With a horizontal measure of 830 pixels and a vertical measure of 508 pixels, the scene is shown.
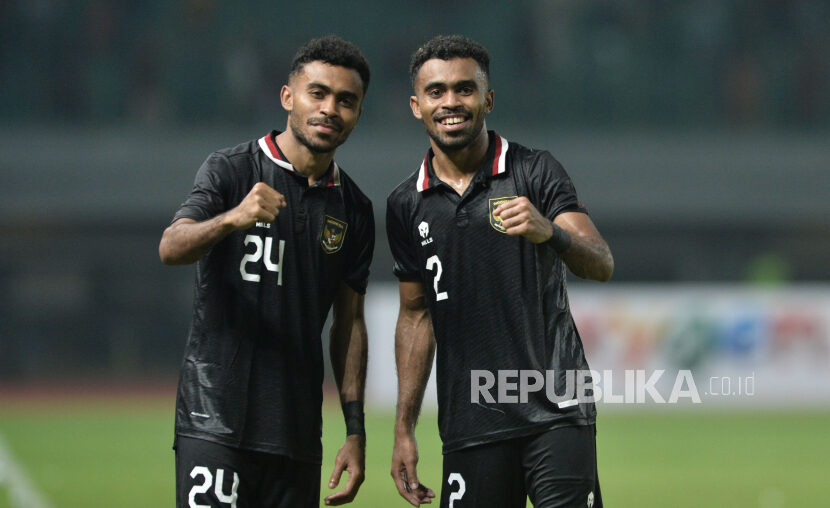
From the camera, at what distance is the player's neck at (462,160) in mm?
4484

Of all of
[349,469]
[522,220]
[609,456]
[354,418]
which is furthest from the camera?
[609,456]

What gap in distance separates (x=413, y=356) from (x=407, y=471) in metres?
0.48

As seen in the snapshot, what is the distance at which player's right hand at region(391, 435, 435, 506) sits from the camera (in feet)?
14.7

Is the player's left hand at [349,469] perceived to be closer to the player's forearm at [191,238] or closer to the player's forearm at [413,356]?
the player's forearm at [413,356]

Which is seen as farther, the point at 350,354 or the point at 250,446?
the point at 350,354

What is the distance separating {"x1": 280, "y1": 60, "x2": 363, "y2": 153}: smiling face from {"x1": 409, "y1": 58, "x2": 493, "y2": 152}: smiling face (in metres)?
0.30

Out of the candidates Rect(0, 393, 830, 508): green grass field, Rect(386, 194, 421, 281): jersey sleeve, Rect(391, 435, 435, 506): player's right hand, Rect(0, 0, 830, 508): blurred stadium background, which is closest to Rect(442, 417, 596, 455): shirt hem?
Rect(391, 435, 435, 506): player's right hand

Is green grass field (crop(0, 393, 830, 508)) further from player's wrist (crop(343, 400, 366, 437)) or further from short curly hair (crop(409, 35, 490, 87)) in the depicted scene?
short curly hair (crop(409, 35, 490, 87))

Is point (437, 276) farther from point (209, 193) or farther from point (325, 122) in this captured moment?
point (209, 193)

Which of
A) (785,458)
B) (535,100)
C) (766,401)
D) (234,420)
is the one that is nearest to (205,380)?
(234,420)

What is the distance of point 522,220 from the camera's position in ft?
12.6

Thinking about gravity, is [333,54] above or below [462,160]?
above

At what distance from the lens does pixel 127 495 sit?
9.00 metres

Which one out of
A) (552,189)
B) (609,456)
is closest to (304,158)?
(552,189)
